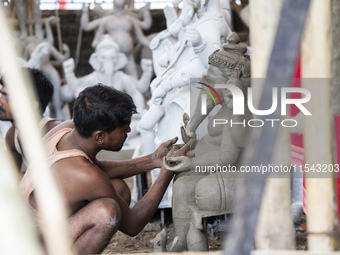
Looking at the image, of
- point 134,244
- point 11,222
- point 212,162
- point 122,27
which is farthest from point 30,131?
point 122,27

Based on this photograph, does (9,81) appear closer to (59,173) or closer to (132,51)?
(59,173)

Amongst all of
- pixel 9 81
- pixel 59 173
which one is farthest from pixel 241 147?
pixel 9 81

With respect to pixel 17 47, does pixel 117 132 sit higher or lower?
lower

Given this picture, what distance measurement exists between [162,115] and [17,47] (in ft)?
16.5

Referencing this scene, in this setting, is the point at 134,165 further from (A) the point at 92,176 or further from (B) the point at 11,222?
(B) the point at 11,222

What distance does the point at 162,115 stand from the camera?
4.21 m

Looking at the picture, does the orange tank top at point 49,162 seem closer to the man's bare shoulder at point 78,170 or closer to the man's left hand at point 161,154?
the man's bare shoulder at point 78,170

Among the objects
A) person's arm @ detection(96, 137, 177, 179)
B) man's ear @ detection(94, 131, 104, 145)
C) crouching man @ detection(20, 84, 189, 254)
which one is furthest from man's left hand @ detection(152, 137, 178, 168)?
man's ear @ detection(94, 131, 104, 145)

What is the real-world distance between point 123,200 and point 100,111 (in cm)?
47

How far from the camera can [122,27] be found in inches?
341

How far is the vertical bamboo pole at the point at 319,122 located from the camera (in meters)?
1.72

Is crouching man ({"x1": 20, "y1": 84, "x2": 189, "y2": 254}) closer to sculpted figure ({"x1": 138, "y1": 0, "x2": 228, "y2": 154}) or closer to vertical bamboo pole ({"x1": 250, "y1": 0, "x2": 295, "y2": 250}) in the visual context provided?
vertical bamboo pole ({"x1": 250, "y1": 0, "x2": 295, "y2": 250})

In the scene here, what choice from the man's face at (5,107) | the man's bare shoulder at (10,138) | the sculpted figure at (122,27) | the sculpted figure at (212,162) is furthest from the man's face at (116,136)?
the sculpted figure at (122,27)

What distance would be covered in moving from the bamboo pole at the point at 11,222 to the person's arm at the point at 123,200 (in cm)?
65
